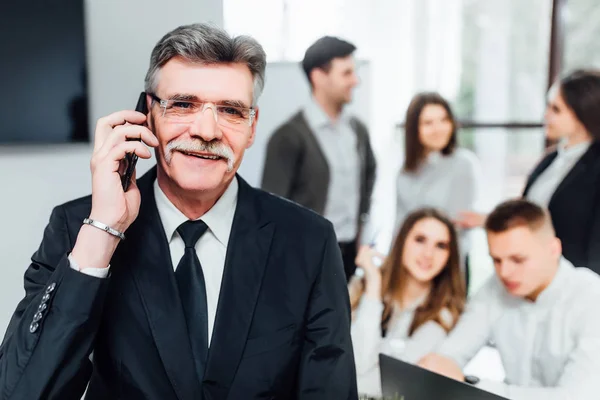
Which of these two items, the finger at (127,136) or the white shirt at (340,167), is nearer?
the finger at (127,136)

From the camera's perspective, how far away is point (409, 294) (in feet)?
7.55

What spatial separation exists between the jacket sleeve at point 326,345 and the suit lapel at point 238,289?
115mm

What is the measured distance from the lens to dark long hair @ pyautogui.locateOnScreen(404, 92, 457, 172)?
8.79 ft

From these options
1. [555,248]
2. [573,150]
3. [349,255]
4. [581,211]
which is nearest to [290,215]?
[555,248]

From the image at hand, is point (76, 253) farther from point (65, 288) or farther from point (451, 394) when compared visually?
point (451, 394)

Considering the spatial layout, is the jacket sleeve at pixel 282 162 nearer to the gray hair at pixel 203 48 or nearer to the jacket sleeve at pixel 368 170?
the jacket sleeve at pixel 368 170

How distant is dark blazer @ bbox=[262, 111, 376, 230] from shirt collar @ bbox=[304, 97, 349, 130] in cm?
3

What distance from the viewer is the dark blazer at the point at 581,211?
2.13 meters

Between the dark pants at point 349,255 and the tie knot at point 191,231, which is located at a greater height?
the tie knot at point 191,231

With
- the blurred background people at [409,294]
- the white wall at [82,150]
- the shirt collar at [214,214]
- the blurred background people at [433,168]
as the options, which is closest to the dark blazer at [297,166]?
the blurred background people at [409,294]

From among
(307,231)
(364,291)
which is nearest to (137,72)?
(307,231)

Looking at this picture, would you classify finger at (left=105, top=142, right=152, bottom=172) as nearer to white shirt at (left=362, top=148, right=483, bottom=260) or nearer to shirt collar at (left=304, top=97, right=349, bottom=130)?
shirt collar at (left=304, top=97, right=349, bottom=130)

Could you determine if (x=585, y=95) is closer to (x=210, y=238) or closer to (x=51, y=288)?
(x=210, y=238)

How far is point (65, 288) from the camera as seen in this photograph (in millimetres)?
921
